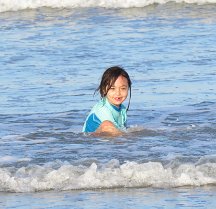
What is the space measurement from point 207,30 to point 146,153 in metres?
8.25

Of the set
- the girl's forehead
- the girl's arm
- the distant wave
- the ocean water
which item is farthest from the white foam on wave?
the distant wave

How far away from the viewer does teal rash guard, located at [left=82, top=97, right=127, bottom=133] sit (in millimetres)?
9383

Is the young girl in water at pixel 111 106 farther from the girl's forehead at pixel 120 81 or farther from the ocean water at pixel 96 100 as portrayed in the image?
the ocean water at pixel 96 100

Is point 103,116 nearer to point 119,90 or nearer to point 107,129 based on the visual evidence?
point 107,129

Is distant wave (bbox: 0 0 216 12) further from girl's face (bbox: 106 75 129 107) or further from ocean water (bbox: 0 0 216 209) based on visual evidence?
girl's face (bbox: 106 75 129 107)

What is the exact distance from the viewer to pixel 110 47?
1525 centimetres

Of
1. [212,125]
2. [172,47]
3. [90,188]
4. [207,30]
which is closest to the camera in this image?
[90,188]

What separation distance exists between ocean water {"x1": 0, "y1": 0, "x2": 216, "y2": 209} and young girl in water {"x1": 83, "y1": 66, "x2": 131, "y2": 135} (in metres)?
0.15

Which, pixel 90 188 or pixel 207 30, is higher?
pixel 207 30

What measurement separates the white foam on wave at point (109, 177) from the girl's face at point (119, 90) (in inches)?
61.5

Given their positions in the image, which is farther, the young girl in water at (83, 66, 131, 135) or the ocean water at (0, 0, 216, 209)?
the young girl in water at (83, 66, 131, 135)

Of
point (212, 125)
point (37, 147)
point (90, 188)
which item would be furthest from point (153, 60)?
point (90, 188)

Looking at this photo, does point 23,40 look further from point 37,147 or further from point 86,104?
point 37,147

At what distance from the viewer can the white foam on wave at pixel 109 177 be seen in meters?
7.48
